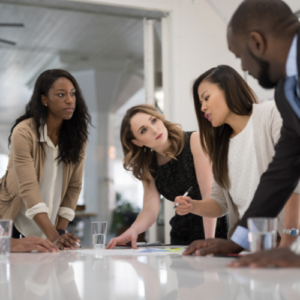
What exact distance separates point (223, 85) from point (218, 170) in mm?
343

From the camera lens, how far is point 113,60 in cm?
649

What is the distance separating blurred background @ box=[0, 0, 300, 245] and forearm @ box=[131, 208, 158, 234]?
82cm

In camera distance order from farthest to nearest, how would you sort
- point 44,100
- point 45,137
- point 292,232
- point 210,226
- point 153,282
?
point 44,100, point 45,137, point 210,226, point 292,232, point 153,282

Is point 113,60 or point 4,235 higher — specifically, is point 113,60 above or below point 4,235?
above

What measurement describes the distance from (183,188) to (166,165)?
16 cm

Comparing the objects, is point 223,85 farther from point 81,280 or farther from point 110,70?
point 110,70

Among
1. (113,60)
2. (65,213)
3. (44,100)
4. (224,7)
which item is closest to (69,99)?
(44,100)

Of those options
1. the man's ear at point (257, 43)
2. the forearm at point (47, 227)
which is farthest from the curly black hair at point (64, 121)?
the man's ear at point (257, 43)

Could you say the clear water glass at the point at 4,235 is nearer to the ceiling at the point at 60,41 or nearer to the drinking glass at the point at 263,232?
the drinking glass at the point at 263,232

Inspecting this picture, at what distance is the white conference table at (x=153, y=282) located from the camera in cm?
54

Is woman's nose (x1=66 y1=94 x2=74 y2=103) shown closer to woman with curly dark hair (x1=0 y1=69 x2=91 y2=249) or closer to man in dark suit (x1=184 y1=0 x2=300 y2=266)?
woman with curly dark hair (x1=0 y1=69 x2=91 y2=249)

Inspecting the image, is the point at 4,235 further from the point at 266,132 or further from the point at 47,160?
the point at 266,132

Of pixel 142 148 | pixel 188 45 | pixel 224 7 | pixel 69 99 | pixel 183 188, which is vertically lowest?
pixel 183 188

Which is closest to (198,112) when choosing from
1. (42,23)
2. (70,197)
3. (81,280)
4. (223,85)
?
(223,85)
